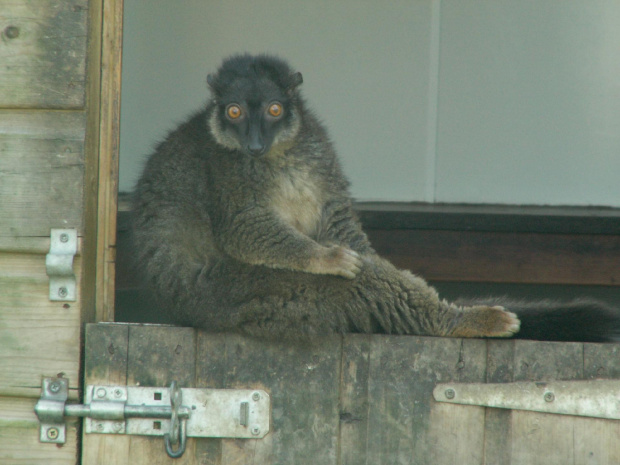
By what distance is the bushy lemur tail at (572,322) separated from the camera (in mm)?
3223

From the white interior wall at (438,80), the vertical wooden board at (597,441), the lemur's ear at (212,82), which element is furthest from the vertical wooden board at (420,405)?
the white interior wall at (438,80)

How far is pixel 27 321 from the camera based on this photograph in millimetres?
2963

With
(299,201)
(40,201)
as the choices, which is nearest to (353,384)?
(299,201)

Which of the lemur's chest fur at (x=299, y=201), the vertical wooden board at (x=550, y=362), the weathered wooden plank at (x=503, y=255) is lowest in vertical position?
the vertical wooden board at (x=550, y=362)

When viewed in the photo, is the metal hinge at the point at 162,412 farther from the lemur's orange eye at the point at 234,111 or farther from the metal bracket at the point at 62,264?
the lemur's orange eye at the point at 234,111

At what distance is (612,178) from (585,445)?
425cm

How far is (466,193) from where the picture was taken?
677cm

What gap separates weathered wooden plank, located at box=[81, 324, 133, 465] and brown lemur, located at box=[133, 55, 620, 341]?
0.35 meters

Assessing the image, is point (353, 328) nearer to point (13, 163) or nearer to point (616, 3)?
point (13, 163)

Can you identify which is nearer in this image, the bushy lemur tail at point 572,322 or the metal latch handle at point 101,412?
the metal latch handle at point 101,412

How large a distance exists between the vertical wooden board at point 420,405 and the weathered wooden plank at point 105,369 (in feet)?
3.19

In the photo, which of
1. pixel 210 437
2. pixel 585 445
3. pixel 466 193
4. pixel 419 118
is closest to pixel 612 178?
pixel 466 193

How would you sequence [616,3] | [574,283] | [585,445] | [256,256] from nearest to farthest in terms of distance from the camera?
1. [585,445]
2. [256,256]
3. [574,283]
4. [616,3]

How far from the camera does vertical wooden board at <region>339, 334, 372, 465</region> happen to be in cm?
303
